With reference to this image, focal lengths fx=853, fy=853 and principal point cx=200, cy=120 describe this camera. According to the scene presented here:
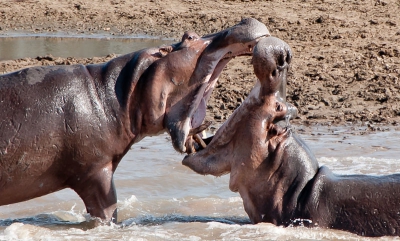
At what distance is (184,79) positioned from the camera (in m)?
5.43

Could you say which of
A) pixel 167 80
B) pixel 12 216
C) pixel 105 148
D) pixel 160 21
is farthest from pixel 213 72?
pixel 160 21

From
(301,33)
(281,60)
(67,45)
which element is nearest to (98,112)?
(281,60)

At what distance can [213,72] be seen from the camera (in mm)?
5539

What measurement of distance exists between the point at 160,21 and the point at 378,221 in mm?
10416

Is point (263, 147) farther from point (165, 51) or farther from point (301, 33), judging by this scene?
point (301, 33)

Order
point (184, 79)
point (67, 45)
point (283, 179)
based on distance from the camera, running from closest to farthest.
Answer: point (283, 179) → point (184, 79) → point (67, 45)

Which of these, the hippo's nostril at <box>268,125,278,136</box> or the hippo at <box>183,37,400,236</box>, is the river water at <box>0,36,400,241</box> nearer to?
the hippo at <box>183,37,400,236</box>

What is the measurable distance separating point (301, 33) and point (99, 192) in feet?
26.0

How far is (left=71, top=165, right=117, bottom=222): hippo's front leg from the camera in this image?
527 cm

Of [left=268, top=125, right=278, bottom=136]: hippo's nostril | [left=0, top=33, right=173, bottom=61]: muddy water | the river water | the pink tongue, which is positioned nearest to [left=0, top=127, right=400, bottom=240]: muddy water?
the river water

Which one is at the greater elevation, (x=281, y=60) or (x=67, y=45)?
(x=281, y=60)

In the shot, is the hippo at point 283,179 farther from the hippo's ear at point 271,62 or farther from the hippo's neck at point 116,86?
the hippo's neck at point 116,86

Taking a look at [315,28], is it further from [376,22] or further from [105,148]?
[105,148]

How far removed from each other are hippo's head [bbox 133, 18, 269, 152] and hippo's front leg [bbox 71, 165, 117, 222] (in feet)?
1.35
